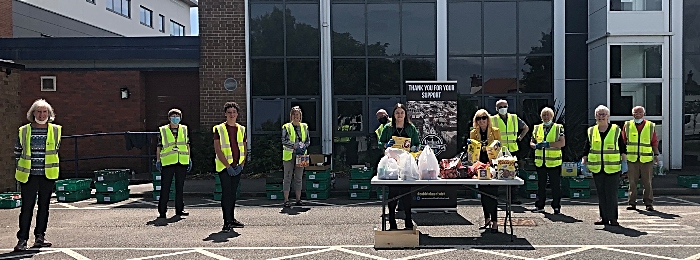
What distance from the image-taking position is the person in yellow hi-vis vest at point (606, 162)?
9.91 m

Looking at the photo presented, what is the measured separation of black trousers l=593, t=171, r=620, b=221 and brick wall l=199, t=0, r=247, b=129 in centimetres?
1076

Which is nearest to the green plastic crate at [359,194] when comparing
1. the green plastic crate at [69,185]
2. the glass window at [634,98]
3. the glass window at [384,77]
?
the green plastic crate at [69,185]

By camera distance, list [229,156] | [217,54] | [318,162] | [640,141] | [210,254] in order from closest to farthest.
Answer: [210,254], [229,156], [640,141], [318,162], [217,54]

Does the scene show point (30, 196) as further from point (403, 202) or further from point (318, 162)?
point (318, 162)

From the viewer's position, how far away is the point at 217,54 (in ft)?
61.1

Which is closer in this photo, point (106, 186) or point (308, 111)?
point (106, 186)

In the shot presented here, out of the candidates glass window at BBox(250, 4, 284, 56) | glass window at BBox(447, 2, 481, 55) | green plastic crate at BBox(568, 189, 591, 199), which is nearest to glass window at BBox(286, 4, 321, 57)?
glass window at BBox(250, 4, 284, 56)

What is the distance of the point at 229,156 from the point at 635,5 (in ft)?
39.8

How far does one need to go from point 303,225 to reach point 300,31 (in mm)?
9433

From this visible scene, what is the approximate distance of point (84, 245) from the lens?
888cm

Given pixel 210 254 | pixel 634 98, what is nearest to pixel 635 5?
Result: pixel 634 98

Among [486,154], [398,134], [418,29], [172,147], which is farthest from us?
[418,29]

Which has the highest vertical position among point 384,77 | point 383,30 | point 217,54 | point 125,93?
point 383,30

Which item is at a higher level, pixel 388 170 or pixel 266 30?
pixel 266 30
